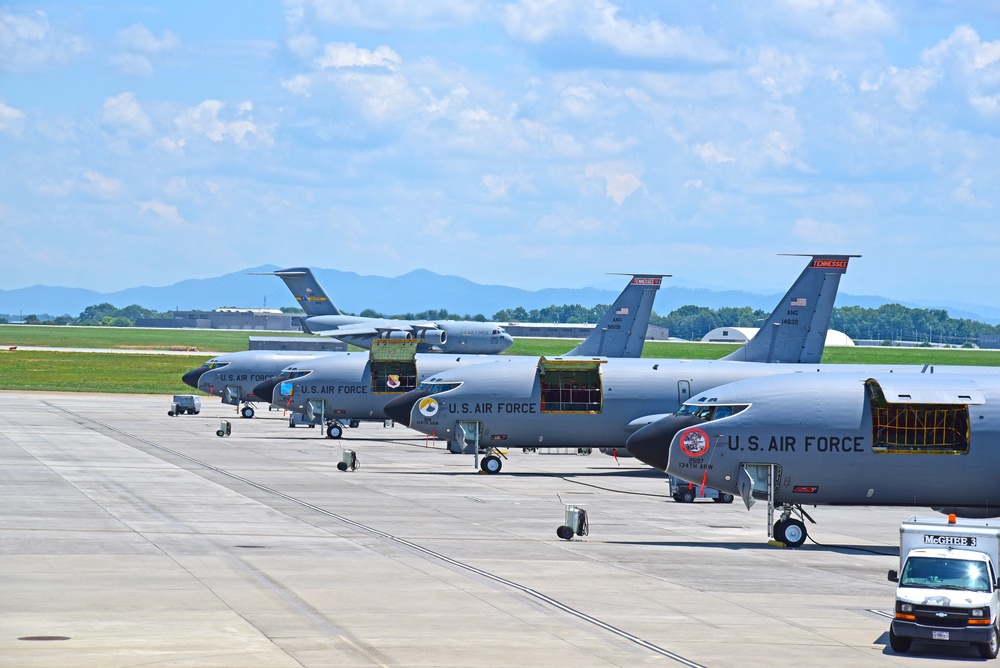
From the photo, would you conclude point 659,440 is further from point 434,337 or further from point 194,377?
point 434,337

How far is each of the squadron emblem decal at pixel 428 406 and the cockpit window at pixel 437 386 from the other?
33.0 inches

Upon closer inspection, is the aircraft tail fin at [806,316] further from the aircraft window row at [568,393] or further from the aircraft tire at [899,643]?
the aircraft tire at [899,643]

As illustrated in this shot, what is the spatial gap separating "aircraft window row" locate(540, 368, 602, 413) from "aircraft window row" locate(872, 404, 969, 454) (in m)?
21.6

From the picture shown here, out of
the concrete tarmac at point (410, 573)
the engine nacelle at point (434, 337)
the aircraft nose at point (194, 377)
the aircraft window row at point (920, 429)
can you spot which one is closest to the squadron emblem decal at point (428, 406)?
the concrete tarmac at point (410, 573)

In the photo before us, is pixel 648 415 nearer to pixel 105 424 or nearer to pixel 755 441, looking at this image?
pixel 755 441

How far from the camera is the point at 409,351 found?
249 ft

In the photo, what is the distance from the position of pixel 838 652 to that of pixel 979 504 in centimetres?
1691

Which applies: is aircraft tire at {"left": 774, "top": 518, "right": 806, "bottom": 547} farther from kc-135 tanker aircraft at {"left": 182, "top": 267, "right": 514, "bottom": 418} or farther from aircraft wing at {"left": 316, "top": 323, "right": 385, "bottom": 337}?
aircraft wing at {"left": 316, "top": 323, "right": 385, "bottom": 337}

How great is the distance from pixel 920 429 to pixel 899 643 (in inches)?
610

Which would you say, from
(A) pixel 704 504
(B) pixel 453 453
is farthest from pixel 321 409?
(A) pixel 704 504

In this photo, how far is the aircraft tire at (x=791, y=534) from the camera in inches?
1495

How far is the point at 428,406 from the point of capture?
59.5m

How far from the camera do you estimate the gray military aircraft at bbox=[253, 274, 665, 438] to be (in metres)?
76.0

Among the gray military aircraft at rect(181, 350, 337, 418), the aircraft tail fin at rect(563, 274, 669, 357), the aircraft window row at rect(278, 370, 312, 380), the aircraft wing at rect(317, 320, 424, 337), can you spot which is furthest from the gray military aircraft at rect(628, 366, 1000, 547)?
the aircraft wing at rect(317, 320, 424, 337)
